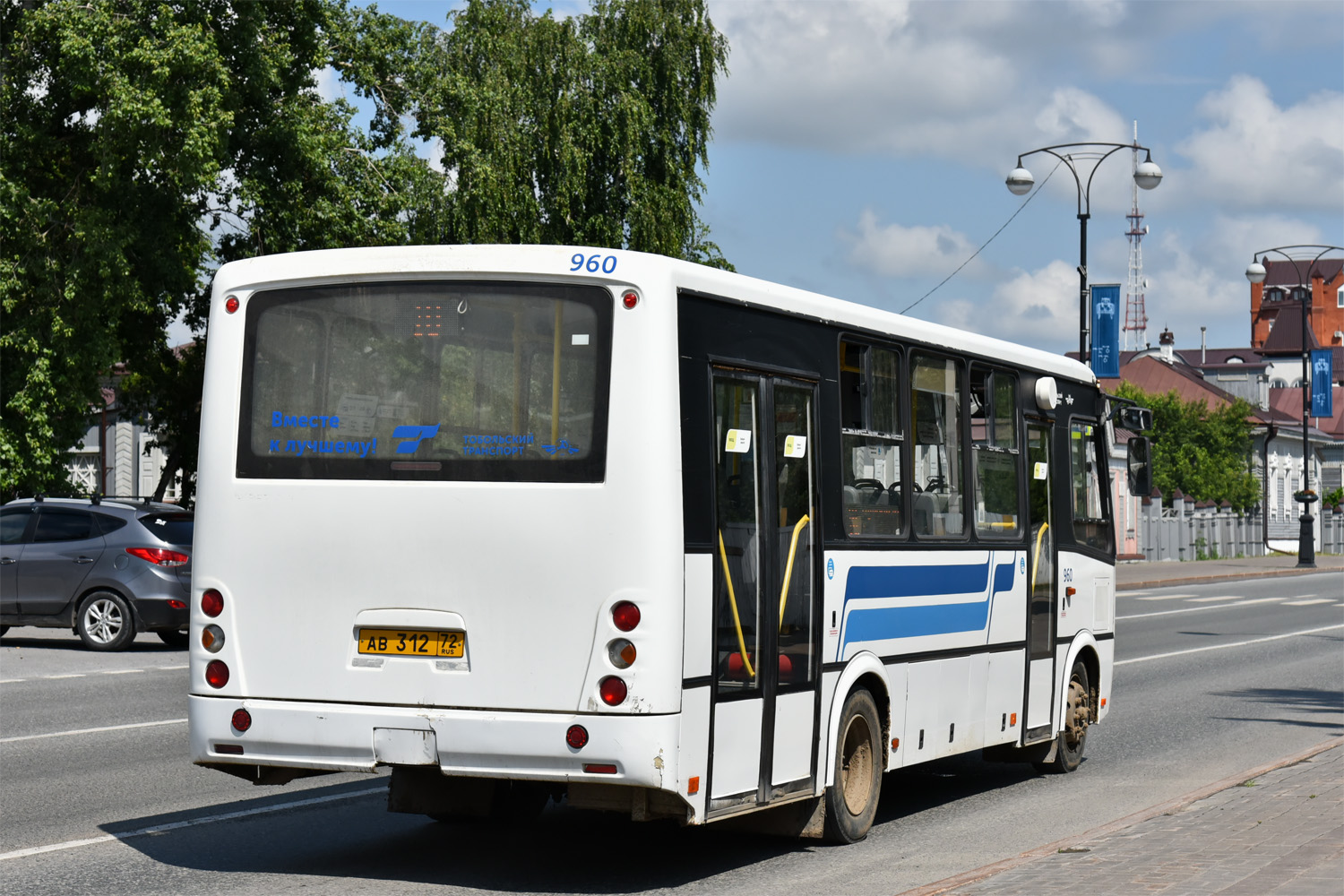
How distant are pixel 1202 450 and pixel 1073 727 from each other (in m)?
76.4

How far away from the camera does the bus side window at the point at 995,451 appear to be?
1027cm

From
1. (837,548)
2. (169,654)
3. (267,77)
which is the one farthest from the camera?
(267,77)

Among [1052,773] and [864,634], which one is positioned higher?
[864,634]

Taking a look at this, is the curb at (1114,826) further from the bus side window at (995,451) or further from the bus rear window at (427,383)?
the bus rear window at (427,383)

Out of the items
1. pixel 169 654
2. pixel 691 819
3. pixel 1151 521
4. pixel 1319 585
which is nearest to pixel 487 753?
pixel 691 819

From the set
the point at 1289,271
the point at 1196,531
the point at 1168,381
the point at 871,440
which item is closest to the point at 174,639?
the point at 871,440

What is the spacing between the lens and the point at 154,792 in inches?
392

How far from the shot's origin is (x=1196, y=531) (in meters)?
67.8

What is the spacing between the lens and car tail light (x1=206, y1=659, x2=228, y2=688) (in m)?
7.60

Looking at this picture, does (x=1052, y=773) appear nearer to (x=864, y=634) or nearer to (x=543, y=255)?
(x=864, y=634)

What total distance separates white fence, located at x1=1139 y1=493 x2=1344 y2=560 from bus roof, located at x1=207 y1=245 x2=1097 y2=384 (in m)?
52.7

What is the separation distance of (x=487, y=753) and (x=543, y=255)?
217 cm

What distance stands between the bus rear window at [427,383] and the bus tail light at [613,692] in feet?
2.85

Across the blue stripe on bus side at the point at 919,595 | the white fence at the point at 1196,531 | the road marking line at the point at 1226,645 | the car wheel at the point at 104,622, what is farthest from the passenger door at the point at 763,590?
the white fence at the point at 1196,531
